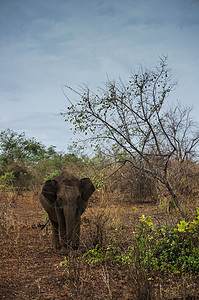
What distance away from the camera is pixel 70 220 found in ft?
16.8

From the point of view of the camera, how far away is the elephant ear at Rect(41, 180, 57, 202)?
5.39 metres

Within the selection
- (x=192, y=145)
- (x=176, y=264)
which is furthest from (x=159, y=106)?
(x=192, y=145)

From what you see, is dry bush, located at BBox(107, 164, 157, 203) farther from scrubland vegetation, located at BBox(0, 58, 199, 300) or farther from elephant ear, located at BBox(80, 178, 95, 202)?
elephant ear, located at BBox(80, 178, 95, 202)

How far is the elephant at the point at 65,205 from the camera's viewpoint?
5165mm

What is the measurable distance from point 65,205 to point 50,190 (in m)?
0.47

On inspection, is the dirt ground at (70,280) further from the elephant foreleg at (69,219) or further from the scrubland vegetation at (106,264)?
the elephant foreleg at (69,219)

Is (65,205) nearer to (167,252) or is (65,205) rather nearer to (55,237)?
(55,237)

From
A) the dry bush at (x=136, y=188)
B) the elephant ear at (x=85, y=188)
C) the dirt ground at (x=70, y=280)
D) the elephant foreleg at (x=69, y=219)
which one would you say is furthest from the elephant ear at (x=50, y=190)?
the dry bush at (x=136, y=188)

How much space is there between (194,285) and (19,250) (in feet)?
11.3

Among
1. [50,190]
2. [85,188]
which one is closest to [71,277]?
[50,190]

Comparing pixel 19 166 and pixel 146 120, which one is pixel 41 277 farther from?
pixel 19 166

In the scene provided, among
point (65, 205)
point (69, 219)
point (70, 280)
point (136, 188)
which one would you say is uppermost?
point (136, 188)

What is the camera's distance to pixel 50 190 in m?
5.45

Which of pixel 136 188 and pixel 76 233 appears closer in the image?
pixel 76 233
